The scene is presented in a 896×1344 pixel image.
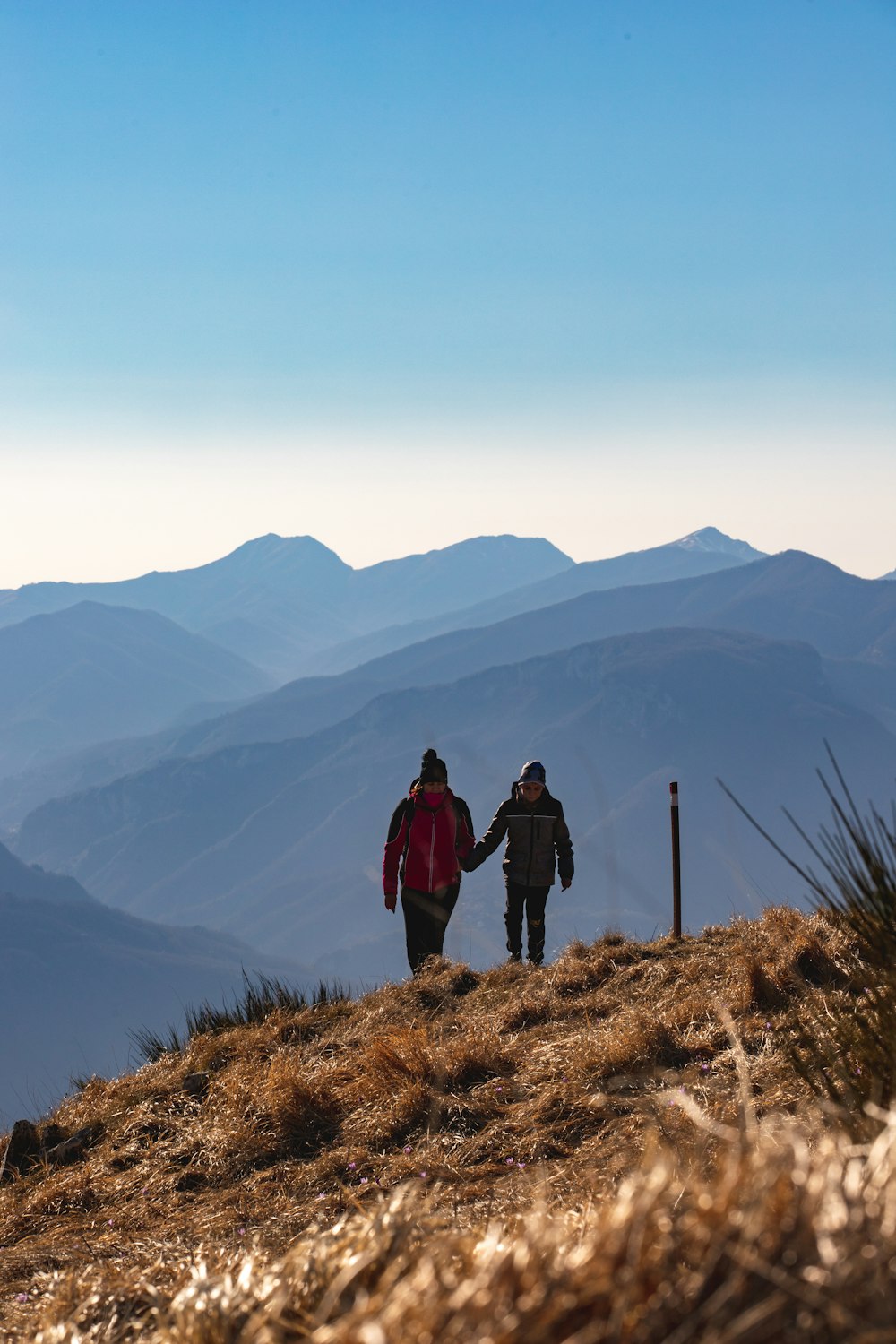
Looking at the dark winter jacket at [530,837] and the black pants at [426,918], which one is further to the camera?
the dark winter jacket at [530,837]

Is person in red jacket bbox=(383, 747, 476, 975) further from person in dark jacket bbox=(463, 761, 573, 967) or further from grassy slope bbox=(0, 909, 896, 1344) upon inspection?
grassy slope bbox=(0, 909, 896, 1344)

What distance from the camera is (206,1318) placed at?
1704 millimetres

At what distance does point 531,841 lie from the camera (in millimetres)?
9680

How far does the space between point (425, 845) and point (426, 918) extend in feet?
2.24

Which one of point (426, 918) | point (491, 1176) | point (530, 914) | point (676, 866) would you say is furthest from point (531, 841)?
point (491, 1176)

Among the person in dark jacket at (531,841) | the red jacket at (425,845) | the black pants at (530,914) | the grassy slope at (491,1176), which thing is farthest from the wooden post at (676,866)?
the red jacket at (425,845)

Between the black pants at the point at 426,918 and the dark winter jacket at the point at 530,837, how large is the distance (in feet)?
1.32

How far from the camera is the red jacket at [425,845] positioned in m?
9.20

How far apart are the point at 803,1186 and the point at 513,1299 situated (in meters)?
0.36

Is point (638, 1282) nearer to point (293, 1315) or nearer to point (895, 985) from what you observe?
point (293, 1315)

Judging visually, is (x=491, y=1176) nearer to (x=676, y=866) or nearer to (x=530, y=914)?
(x=676, y=866)

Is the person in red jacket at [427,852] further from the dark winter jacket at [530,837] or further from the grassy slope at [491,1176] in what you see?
the grassy slope at [491,1176]

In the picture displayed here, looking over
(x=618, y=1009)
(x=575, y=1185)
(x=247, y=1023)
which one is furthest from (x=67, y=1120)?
(x=575, y=1185)

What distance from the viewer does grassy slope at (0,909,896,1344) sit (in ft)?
4.12
